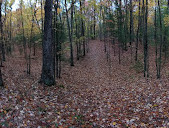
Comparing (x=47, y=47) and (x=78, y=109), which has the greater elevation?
(x=47, y=47)

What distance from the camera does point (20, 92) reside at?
24.8ft

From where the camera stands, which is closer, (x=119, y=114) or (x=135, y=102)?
(x=119, y=114)

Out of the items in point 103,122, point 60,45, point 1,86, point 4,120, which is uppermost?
point 60,45

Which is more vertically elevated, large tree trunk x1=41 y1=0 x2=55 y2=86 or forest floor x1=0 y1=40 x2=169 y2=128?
large tree trunk x1=41 y1=0 x2=55 y2=86

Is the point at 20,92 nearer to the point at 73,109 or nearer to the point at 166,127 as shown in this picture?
the point at 73,109

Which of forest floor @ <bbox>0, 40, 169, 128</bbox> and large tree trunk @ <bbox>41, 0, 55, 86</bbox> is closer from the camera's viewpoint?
forest floor @ <bbox>0, 40, 169, 128</bbox>

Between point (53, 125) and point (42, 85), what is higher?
point (42, 85)

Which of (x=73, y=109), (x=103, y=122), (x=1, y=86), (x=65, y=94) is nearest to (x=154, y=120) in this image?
(x=103, y=122)

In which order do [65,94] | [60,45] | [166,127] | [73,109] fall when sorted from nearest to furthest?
1. [166,127]
2. [73,109]
3. [65,94]
4. [60,45]

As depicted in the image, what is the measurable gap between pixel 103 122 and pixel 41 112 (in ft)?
8.21

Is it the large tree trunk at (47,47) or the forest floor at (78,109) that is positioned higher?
the large tree trunk at (47,47)

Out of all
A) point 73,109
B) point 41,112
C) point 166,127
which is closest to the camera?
point 166,127

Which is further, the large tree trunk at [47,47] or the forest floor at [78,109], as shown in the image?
the large tree trunk at [47,47]

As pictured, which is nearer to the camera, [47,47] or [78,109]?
[78,109]
